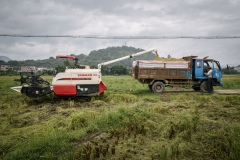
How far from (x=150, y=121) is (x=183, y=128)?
3.47 ft

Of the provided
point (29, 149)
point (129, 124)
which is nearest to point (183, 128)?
point (129, 124)

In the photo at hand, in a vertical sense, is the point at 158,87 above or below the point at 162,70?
below

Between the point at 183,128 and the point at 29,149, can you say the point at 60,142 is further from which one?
the point at 183,128

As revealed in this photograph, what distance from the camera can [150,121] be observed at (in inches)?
242

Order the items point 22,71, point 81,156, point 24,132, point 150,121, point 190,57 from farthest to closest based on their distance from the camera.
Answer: point 190,57, point 22,71, point 150,121, point 24,132, point 81,156

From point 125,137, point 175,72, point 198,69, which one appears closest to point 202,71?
point 198,69

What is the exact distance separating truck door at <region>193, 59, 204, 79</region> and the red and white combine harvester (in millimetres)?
7400

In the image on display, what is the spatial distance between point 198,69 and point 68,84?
9376mm

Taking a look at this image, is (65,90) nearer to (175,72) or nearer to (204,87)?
(175,72)

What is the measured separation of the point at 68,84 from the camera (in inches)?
405

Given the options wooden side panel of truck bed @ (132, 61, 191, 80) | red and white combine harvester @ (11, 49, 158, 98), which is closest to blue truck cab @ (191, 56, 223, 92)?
wooden side panel of truck bed @ (132, 61, 191, 80)

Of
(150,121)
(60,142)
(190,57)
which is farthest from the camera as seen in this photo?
(190,57)

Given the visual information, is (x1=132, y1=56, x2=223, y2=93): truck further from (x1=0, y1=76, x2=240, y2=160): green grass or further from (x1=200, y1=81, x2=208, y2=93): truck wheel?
(x1=0, y1=76, x2=240, y2=160): green grass

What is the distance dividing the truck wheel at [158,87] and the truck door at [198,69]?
104 inches
